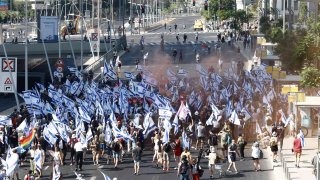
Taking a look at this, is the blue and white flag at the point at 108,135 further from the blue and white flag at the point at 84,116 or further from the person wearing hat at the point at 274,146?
the person wearing hat at the point at 274,146

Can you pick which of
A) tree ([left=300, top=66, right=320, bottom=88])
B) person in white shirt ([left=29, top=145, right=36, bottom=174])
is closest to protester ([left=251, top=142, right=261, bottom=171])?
person in white shirt ([left=29, top=145, right=36, bottom=174])

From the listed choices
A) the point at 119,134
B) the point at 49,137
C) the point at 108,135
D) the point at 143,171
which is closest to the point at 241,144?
the point at 143,171

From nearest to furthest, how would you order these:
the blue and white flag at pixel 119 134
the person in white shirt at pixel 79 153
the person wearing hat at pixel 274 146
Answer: the person in white shirt at pixel 79 153
the blue and white flag at pixel 119 134
the person wearing hat at pixel 274 146

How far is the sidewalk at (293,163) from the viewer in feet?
104

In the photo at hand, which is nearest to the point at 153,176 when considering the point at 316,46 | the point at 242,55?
the point at 316,46

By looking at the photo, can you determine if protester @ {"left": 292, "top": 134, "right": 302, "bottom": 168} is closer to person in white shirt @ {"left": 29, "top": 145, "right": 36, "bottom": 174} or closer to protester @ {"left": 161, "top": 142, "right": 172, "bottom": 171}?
protester @ {"left": 161, "top": 142, "right": 172, "bottom": 171}

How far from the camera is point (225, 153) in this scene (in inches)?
1382

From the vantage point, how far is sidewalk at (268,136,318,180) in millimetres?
31609

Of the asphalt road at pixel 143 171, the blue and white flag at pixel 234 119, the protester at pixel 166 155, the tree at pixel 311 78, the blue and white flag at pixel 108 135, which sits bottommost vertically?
the asphalt road at pixel 143 171

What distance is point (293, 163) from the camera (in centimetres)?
3388

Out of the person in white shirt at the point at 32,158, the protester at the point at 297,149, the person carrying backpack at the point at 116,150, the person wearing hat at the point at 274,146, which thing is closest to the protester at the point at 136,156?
the person carrying backpack at the point at 116,150

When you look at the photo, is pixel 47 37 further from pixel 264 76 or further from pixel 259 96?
pixel 259 96

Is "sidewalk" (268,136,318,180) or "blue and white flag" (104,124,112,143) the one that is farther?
"blue and white flag" (104,124,112,143)

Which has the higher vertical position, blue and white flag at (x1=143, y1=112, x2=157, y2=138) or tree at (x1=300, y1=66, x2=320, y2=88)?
tree at (x1=300, y1=66, x2=320, y2=88)
